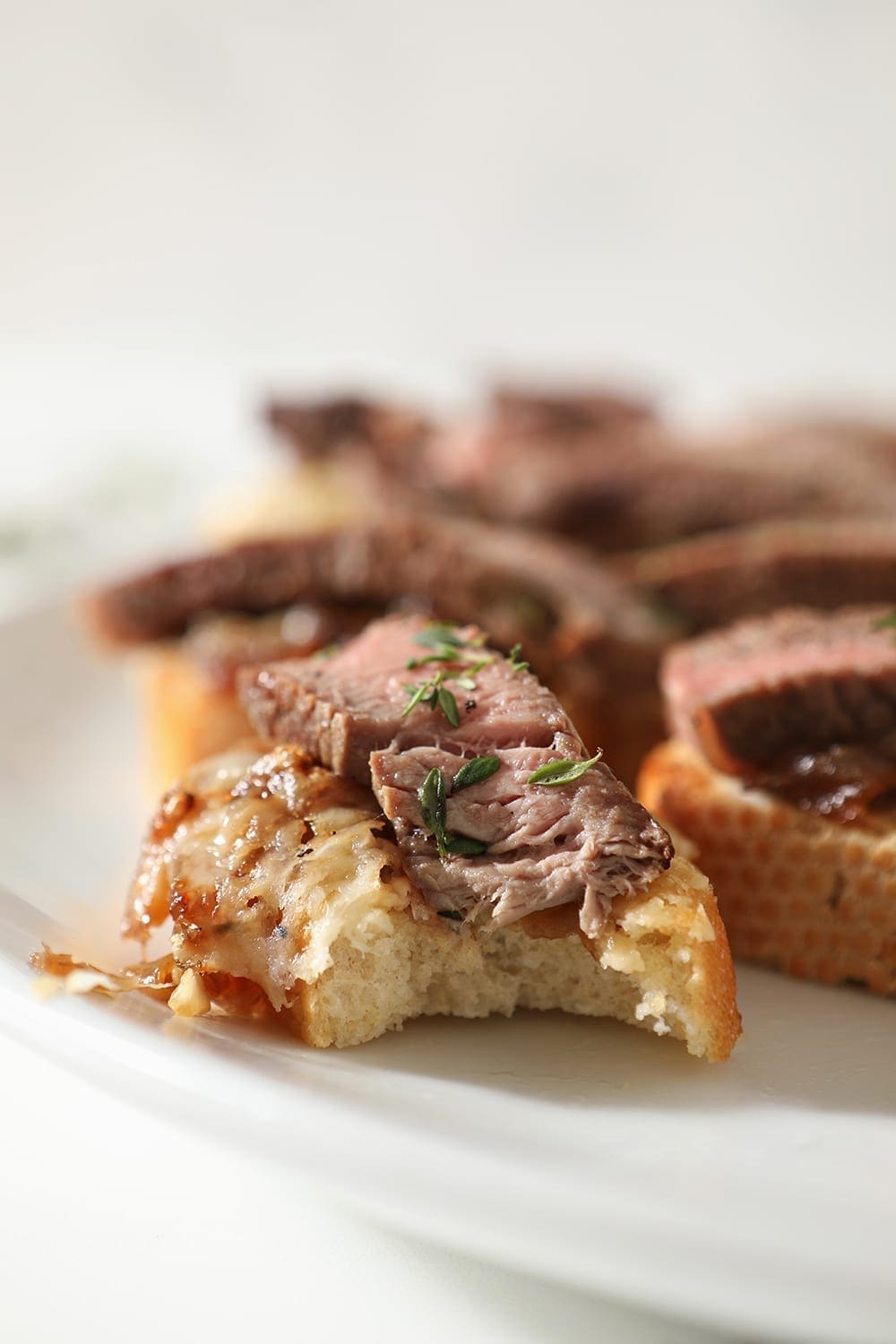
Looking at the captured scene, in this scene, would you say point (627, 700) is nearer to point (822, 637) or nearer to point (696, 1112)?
point (822, 637)

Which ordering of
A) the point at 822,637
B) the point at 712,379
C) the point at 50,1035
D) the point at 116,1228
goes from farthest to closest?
1. the point at 712,379
2. the point at 822,637
3. the point at 116,1228
4. the point at 50,1035

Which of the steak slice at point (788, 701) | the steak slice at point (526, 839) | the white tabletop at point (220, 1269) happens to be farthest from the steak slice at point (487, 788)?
the white tabletop at point (220, 1269)

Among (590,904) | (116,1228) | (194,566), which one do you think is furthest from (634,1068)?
(194,566)

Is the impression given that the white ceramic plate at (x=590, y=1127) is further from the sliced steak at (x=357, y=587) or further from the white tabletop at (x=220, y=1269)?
the sliced steak at (x=357, y=587)

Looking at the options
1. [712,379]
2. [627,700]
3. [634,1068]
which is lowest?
[712,379]

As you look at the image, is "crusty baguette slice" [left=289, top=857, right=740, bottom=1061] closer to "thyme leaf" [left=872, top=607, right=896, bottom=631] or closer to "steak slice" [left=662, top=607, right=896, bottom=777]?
"steak slice" [left=662, top=607, right=896, bottom=777]

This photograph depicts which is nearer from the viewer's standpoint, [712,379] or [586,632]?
[586,632]
